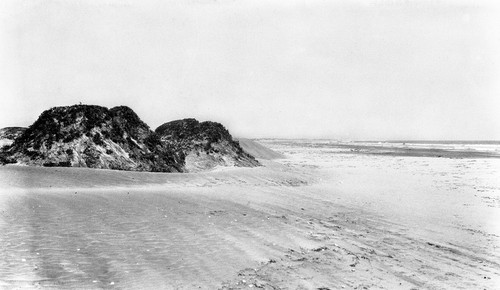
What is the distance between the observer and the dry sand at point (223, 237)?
13.5ft

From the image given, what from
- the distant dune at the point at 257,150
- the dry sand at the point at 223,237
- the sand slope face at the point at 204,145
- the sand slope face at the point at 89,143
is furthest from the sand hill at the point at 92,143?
the distant dune at the point at 257,150

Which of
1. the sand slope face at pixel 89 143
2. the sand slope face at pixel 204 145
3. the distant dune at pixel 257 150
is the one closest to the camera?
the sand slope face at pixel 89 143

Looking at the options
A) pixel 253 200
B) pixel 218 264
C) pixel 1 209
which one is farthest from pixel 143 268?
pixel 253 200

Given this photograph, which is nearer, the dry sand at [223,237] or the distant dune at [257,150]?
the dry sand at [223,237]

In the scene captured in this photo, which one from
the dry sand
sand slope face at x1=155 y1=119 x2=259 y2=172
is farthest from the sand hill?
sand slope face at x1=155 y1=119 x2=259 y2=172

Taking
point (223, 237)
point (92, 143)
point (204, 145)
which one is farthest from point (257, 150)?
point (223, 237)

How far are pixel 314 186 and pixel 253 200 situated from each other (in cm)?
400

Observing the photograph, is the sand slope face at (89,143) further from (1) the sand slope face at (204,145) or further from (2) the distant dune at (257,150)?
(2) the distant dune at (257,150)

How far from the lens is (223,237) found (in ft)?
18.3

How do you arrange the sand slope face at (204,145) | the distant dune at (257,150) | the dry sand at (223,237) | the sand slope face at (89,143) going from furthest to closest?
1. the distant dune at (257,150)
2. the sand slope face at (204,145)
3. the sand slope face at (89,143)
4. the dry sand at (223,237)

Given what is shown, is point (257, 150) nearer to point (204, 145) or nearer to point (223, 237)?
point (204, 145)

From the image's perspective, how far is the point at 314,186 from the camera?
12.2 meters

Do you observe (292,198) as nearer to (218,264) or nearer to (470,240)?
(470,240)

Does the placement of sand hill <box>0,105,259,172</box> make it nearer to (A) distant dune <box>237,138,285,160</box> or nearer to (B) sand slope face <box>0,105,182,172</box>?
(B) sand slope face <box>0,105,182,172</box>
